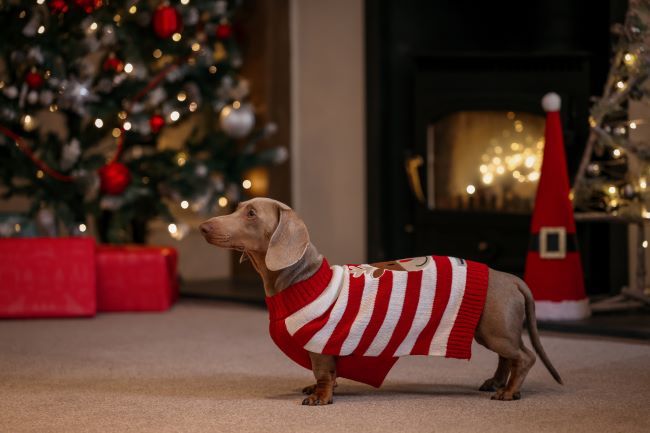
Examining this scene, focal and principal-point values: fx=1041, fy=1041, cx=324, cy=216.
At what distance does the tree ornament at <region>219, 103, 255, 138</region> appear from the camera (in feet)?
16.4

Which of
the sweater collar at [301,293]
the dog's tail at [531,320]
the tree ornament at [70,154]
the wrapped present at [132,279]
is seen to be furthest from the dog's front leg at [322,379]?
the tree ornament at [70,154]

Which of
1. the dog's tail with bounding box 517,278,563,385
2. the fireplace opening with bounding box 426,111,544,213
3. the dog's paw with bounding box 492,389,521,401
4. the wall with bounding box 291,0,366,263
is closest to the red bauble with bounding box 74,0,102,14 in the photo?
the wall with bounding box 291,0,366,263

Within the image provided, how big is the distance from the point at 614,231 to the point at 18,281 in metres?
2.51

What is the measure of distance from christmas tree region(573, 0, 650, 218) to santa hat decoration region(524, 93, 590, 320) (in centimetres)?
26

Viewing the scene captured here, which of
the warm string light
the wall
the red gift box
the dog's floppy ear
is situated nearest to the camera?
the dog's floppy ear

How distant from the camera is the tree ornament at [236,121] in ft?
16.4

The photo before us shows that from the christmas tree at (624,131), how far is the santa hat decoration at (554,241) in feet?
0.85

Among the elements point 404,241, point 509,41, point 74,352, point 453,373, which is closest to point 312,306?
point 453,373

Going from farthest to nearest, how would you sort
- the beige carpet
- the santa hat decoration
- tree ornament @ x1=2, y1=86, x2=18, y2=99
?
tree ornament @ x1=2, y1=86, x2=18, y2=99, the santa hat decoration, the beige carpet

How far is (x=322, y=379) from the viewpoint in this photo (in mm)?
2635

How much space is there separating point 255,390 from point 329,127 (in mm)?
2583

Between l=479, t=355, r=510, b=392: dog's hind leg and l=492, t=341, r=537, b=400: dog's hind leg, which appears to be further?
l=479, t=355, r=510, b=392: dog's hind leg

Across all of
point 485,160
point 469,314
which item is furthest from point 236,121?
point 469,314

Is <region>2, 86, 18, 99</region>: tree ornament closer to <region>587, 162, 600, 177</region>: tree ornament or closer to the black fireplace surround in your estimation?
the black fireplace surround
